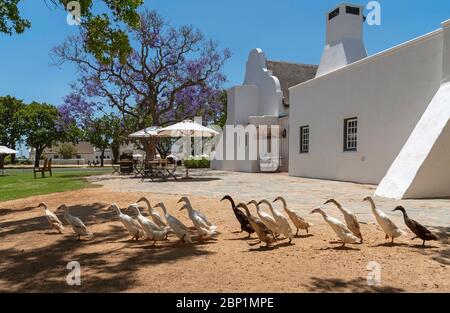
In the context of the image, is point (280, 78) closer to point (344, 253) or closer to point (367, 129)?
point (367, 129)

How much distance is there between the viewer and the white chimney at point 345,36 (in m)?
20.0

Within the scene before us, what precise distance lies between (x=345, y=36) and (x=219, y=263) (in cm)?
1877

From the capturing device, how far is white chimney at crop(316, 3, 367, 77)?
20.0 m

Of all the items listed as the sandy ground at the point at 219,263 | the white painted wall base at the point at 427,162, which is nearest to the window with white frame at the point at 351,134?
the white painted wall base at the point at 427,162

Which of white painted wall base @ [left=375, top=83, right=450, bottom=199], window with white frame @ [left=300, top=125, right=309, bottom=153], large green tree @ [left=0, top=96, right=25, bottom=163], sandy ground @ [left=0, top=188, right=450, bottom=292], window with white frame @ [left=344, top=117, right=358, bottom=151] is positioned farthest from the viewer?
large green tree @ [left=0, top=96, right=25, bottom=163]

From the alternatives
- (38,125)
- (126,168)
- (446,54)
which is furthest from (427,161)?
(38,125)

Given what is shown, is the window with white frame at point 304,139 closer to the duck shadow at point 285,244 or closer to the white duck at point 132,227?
the duck shadow at point 285,244

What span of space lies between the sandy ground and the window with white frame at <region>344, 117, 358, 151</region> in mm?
10066

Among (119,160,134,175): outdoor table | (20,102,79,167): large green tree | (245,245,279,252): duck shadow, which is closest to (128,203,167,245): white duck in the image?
(245,245,279,252): duck shadow

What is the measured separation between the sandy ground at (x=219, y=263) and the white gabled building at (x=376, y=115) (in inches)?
200

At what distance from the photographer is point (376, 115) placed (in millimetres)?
14570

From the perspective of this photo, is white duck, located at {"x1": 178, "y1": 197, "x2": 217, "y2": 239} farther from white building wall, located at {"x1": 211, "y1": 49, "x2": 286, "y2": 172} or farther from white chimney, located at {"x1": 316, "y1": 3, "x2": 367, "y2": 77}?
white building wall, located at {"x1": 211, "y1": 49, "x2": 286, "y2": 172}

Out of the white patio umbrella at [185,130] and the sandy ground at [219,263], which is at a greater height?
the white patio umbrella at [185,130]

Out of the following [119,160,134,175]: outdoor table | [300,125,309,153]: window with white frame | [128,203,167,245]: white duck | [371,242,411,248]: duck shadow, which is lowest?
[371,242,411,248]: duck shadow
